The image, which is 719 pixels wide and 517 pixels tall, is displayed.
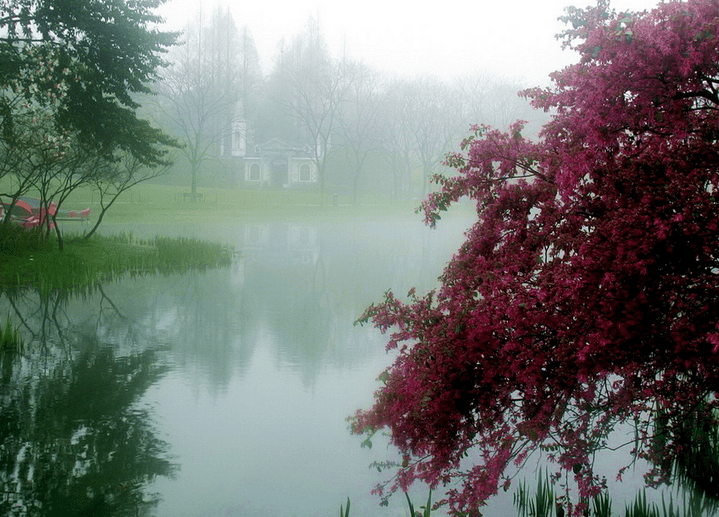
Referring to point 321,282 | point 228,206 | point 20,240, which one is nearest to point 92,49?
point 20,240

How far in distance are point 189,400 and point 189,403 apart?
0.12m

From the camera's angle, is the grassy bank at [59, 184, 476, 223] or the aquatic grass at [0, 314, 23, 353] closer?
the aquatic grass at [0, 314, 23, 353]

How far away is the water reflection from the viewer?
5602 mm

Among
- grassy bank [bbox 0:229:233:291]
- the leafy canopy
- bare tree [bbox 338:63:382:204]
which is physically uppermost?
bare tree [bbox 338:63:382:204]

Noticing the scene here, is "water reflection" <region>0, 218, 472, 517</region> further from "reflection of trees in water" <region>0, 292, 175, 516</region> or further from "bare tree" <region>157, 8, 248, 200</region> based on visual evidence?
"bare tree" <region>157, 8, 248, 200</region>

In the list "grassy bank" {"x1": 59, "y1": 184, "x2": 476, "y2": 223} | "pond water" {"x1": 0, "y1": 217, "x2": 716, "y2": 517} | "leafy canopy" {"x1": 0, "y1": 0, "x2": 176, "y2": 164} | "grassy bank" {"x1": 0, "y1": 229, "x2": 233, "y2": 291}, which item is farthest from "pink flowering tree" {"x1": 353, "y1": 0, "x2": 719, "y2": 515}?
"grassy bank" {"x1": 59, "y1": 184, "x2": 476, "y2": 223}

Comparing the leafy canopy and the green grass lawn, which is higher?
the leafy canopy

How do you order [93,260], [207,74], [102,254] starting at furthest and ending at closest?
[207,74] → [102,254] → [93,260]

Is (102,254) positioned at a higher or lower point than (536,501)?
higher

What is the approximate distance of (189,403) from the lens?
7.82 meters

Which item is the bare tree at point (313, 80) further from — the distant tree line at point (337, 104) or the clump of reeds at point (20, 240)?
the clump of reeds at point (20, 240)

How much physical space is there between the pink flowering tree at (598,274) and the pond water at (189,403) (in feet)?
4.56

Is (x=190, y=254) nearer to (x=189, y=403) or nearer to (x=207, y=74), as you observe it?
(x=189, y=403)

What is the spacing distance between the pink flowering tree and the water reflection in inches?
61.7
